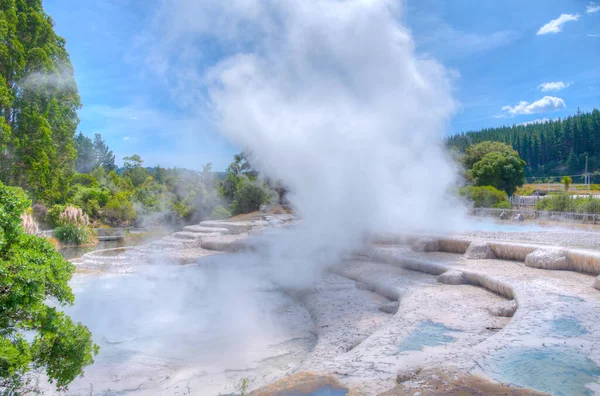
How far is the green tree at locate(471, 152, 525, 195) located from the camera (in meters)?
30.2

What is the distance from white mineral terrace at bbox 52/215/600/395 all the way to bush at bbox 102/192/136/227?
47.2 ft

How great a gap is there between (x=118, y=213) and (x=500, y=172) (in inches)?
1015

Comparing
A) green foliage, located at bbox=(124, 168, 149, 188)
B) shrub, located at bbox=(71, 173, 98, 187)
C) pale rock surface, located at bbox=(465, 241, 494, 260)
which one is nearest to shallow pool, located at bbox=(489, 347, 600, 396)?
pale rock surface, located at bbox=(465, 241, 494, 260)

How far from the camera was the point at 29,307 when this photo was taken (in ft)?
8.38

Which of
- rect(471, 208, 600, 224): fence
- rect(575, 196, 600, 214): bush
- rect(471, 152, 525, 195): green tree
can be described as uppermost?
rect(471, 152, 525, 195): green tree

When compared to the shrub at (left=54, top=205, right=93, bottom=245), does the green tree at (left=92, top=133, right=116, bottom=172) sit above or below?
above

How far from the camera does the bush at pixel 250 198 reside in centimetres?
2156

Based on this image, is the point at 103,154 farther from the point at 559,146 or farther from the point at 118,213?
the point at 559,146

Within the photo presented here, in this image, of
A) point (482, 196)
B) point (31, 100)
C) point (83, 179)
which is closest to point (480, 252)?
point (482, 196)

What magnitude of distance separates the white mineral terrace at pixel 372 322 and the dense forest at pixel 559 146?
5213cm

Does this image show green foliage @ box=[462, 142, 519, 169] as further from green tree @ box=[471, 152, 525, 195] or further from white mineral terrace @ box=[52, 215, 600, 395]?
white mineral terrace @ box=[52, 215, 600, 395]

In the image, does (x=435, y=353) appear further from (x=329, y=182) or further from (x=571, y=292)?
(x=329, y=182)

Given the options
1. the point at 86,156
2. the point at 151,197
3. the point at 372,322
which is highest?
the point at 86,156

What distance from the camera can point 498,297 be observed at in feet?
19.8
